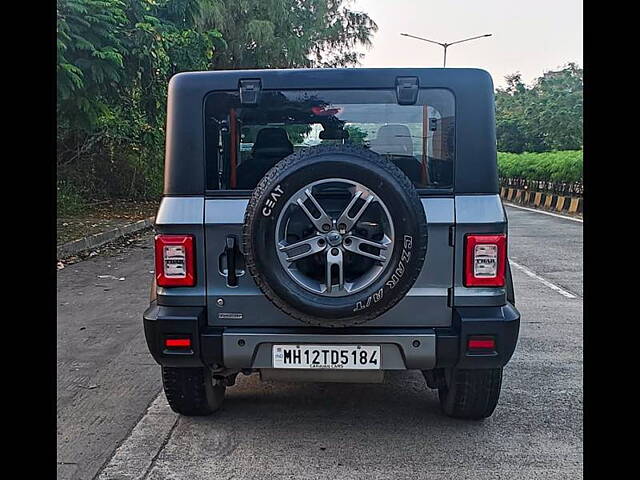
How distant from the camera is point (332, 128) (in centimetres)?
377

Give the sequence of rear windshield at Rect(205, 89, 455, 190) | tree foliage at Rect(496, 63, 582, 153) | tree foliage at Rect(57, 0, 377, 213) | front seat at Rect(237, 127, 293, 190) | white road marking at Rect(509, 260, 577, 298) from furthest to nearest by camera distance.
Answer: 1. tree foliage at Rect(496, 63, 582, 153)
2. tree foliage at Rect(57, 0, 377, 213)
3. white road marking at Rect(509, 260, 577, 298)
4. front seat at Rect(237, 127, 293, 190)
5. rear windshield at Rect(205, 89, 455, 190)

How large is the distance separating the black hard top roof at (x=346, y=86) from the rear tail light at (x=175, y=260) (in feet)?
0.81

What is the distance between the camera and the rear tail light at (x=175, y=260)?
3619 millimetres

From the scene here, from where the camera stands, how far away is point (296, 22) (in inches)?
1038

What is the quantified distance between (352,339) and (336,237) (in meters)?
0.56

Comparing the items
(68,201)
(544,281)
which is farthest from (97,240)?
(544,281)

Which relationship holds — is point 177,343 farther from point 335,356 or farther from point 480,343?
point 480,343

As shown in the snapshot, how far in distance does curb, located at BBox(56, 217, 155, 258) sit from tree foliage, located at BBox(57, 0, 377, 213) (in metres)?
1.83

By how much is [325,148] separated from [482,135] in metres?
0.83

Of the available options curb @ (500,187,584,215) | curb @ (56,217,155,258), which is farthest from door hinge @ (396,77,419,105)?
curb @ (500,187,584,215)

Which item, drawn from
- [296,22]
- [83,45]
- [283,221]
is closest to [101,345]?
[283,221]

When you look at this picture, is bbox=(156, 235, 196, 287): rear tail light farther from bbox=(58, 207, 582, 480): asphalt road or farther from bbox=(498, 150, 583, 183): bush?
bbox=(498, 150, 583, 183): bush

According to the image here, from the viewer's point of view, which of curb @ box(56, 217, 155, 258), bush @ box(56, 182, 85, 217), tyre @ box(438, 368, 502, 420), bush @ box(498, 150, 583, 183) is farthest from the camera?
bush @ box(498, 150, 583, 183)

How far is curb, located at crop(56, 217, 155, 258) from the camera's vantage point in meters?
10.7
